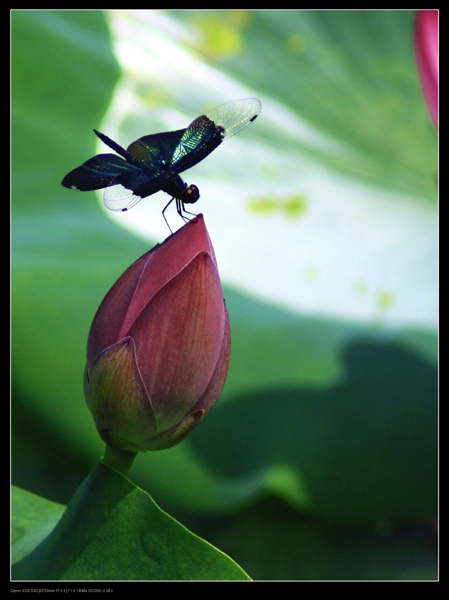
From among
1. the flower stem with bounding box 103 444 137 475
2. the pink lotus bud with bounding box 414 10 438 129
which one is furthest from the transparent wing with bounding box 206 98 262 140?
the pink lotus bud with bounding box 414 10 438 129

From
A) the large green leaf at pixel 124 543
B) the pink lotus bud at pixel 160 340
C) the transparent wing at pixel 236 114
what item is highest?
the transparent wing at pixel 236 114

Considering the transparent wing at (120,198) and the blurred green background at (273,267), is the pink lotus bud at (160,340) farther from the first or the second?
the blurred green background at (273,267)

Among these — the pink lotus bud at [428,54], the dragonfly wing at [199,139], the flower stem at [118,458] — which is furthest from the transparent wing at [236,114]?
the pink lotus bud at [428,54]

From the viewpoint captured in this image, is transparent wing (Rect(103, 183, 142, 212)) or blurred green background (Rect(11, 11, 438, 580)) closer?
transparent wing (Rect(103, 183, 142, 212))

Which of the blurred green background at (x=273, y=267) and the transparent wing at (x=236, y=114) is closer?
the transparent wing at (x=236, y=114)

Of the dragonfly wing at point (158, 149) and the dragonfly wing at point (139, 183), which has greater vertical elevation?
the dragonfly wing at point (158, 149)

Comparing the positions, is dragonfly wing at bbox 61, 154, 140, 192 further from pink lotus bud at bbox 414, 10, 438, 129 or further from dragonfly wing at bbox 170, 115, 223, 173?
pink lotus bud at bbox 414, 10, 438, 129

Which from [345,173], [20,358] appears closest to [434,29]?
[345,173]
